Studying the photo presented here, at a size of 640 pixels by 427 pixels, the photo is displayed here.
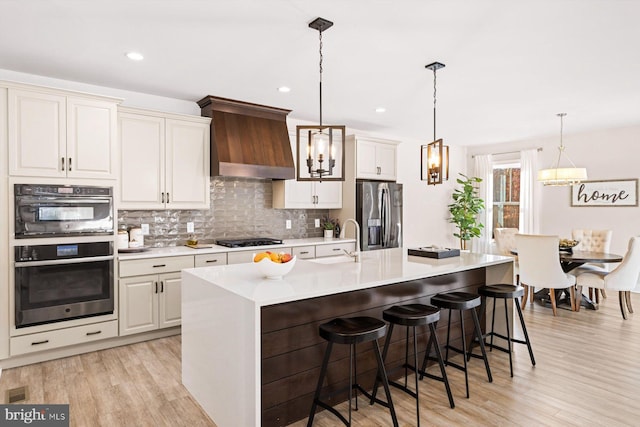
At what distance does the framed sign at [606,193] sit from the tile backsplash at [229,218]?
4.46 metres

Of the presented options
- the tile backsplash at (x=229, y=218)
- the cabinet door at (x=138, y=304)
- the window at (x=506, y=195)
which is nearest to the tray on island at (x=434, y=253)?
the tile backsplash at (x=229, y=218)

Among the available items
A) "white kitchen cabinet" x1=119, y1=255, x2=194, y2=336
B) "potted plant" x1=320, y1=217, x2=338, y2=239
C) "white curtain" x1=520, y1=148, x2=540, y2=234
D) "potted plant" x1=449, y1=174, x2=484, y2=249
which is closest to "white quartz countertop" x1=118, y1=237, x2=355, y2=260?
"white kitchen cabinet" x1=119, y1=255, x2=194, y2=336

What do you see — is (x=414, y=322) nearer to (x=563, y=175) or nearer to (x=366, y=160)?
(x=366, y=160)

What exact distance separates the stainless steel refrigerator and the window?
9.04ft

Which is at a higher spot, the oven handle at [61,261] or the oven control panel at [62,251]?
the oven control panel at [62,251]

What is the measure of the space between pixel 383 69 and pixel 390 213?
2608mm

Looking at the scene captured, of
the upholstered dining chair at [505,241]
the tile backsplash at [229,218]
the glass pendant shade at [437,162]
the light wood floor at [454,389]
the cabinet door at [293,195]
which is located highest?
the glass pendant shade at [437,162]

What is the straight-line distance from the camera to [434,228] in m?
7.41

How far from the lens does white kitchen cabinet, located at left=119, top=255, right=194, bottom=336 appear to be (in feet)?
12.1

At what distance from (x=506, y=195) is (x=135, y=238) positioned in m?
6.48

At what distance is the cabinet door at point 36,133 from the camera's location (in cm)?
317

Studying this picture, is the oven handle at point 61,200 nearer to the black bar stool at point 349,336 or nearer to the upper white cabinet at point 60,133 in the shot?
the upper white cabinet at point 60,133

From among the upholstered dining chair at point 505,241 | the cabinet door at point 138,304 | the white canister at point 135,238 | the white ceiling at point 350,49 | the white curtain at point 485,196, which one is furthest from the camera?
the white curtain at point 485,196

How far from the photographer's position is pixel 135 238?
13.5 feet
